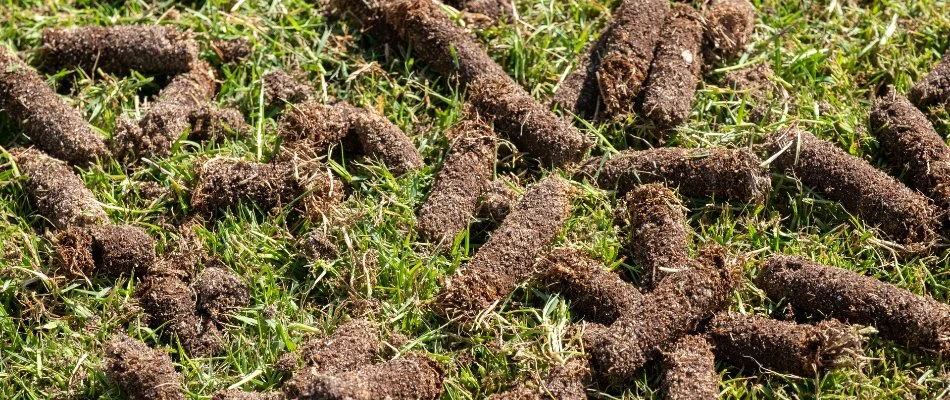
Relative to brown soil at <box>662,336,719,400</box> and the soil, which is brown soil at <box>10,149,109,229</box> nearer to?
the soil

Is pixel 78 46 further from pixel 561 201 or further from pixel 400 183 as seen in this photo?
pixel 561 201

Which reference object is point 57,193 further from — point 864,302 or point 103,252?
point 864,302

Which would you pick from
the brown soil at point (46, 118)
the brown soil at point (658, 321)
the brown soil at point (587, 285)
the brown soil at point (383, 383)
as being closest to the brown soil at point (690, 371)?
the brown soil at point (658, 321)

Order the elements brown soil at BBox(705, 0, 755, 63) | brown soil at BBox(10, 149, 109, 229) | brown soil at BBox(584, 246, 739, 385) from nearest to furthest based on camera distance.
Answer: brown soil at BBox(584, 246, 739, 385), brown soil at BBox(10, 149, 109, 229), brown soil at BBox(705, 0, 755, 63)

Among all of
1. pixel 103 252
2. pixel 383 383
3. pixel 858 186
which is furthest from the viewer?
pixel 858 186

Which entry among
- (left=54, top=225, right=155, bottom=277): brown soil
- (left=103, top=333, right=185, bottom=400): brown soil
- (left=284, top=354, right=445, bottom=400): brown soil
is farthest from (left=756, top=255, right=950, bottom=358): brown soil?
(left=54, top=225, right=155, bottom=277): brown soil

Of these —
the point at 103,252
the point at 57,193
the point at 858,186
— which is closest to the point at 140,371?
the point at 103,252
